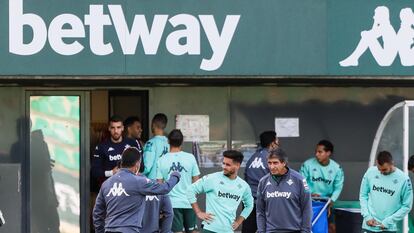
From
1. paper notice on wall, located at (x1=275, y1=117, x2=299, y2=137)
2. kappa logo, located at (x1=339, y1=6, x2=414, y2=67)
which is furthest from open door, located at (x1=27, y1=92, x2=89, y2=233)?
kappa logo, located at (x1=339, y1=6, x2=414, y2=67)

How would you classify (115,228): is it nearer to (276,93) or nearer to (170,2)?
(170,2)

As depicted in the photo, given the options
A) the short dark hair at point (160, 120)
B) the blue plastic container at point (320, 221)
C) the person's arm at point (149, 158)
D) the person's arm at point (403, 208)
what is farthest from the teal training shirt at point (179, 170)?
the person's arm at point (403, 208)

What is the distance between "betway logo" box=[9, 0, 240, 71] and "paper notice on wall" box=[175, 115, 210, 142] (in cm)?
168

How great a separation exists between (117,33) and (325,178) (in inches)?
149

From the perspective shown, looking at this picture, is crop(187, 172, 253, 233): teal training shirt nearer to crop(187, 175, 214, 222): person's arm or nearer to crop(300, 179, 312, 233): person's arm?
crop(187, 175, 214, 222): person's arm

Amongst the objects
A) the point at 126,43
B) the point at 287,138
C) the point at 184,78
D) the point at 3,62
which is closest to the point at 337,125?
the point at 287,138

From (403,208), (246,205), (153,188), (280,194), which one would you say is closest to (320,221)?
(403,208)

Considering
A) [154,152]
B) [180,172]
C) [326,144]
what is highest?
[326,144]

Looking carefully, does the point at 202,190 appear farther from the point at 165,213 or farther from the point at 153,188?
the point at 153,188

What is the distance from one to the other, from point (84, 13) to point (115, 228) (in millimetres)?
3985

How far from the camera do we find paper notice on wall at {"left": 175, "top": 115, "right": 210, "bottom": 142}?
1594 cm

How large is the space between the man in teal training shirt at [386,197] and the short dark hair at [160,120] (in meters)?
3.18

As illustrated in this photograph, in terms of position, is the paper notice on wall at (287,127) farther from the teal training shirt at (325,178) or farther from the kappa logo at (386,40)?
the kappa logo at (386,40)

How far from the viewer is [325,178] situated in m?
15.4
